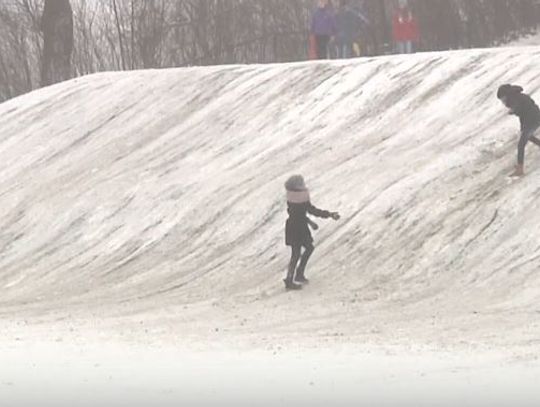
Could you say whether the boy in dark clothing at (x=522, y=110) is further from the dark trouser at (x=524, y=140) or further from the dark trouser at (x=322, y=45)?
the dark trouser at (x=322, y=45)

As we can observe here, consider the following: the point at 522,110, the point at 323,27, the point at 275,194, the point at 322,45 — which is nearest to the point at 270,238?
the point at 275,194

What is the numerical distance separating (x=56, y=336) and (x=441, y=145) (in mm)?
8532

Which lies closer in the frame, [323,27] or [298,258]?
[298,258]

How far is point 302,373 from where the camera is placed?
990 cm

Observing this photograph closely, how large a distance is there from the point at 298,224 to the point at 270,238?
95.4 inches

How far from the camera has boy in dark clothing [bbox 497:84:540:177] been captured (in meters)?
16.6

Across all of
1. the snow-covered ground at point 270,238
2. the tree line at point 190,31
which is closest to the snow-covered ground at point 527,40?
the tree line at point 190,31

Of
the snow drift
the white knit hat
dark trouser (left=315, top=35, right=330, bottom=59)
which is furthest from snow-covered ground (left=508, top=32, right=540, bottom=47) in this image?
the white knit hat

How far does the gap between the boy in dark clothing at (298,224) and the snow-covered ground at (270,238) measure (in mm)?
467

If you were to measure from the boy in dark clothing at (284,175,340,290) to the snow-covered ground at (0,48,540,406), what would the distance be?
1.53ft

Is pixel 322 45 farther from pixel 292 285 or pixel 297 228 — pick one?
pixel 292 285

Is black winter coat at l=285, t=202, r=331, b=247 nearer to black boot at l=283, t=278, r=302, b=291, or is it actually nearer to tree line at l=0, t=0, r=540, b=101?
black boot at l=283, t=278, r=302, b=291

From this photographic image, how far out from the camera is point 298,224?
16.2m

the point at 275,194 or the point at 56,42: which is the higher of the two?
the point at 56,42
